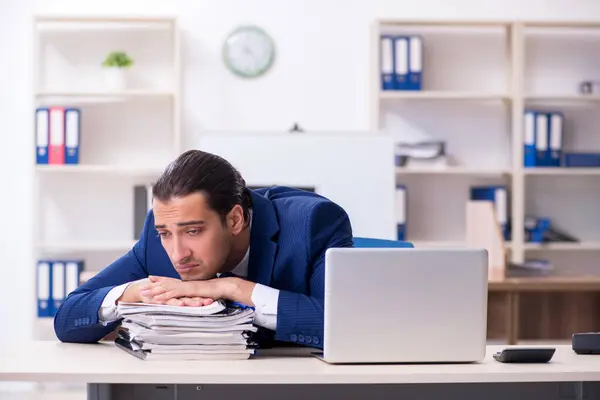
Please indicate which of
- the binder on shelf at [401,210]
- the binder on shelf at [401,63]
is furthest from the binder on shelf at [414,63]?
the binder on shelf at [401,210]

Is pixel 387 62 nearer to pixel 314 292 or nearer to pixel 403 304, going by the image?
pixel 314 292

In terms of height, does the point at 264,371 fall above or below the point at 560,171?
below

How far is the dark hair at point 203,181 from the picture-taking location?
1909mm

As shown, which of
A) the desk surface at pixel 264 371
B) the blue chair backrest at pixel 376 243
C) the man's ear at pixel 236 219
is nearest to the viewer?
the desk surface at pixel 264 371

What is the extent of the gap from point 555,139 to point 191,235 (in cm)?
365

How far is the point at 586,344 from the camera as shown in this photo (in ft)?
6.05

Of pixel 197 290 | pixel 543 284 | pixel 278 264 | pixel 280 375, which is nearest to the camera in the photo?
pixel 280 375

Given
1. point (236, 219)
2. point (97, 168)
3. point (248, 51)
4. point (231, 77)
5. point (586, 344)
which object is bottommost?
point (586, 344)

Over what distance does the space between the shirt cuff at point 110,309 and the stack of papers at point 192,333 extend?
213mm

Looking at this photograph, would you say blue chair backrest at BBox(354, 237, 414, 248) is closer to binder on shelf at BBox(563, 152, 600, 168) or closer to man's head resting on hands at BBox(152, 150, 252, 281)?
man's head resting on hands at BBox(152, 150, 252, 281)

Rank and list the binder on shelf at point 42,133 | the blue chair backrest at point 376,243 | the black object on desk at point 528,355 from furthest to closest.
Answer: the binder on shelf at point 42,133, the blue chair backrest at point 376,243, the black object on desk at point 528,355

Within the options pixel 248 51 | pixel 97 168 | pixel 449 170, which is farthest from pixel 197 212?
pixel 248 51

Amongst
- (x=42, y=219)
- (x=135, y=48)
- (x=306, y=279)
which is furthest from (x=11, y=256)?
(x=306, y=279)

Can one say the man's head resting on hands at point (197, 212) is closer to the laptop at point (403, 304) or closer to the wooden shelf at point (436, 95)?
the laptop at point (403, 304)
